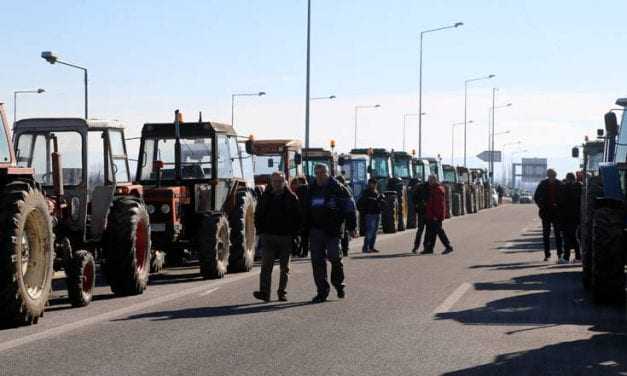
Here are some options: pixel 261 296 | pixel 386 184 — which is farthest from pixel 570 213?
pixel 386 184

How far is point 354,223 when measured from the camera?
15.8m

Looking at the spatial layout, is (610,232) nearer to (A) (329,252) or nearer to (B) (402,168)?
(A) (329,252)

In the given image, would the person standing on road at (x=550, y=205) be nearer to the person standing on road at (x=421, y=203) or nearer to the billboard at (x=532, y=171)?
the person standing on road at (x=421, y=203)

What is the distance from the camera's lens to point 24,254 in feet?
41.4

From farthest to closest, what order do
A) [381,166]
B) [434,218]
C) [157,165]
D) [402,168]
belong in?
1. [402,168]
2. [381,166]
3. [434,218]
4. [157,165]

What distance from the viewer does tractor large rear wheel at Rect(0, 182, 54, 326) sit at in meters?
11.9

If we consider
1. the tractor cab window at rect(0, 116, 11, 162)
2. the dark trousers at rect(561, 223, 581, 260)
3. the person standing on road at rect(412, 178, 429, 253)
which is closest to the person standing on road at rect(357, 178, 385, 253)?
the person standing on road at rect(412, 178, 429, 253)

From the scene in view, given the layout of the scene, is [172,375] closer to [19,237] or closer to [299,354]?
[299,354]

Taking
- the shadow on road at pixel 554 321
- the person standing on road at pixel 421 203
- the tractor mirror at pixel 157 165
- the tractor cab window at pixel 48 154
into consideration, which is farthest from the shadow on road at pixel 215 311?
the person standing on road at pixel 421 203

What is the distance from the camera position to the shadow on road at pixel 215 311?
43.5 feet

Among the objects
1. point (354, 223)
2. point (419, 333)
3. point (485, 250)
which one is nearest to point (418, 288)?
point (354, 223)

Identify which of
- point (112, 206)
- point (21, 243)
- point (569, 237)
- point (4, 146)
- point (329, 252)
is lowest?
point (569, 237)

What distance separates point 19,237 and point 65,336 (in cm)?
126

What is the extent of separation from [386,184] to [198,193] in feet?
58.9
